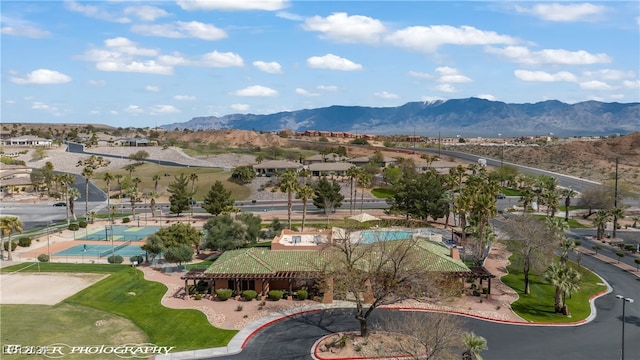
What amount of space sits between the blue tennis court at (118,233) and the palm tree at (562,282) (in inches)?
2292

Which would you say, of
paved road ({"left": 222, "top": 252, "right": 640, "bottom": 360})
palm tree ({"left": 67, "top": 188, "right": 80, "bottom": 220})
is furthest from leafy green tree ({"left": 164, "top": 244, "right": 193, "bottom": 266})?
palm tree ({"left": 67, "top": 188, "right": 80, "bottom": 220})

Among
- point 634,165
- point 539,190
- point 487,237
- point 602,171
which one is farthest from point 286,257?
point 634,165

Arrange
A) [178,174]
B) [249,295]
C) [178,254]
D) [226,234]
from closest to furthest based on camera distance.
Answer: [249,295] < [178,254] < [226,234] < [178,174]

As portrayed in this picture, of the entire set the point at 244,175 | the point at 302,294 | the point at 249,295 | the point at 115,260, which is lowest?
the point at 249,295

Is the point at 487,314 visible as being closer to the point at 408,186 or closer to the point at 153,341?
the point at 153,341

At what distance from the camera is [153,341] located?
39.1m

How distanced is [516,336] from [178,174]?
110898mm

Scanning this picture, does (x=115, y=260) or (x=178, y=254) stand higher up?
(x=178, y=254)

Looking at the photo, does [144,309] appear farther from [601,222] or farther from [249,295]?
[601,222]

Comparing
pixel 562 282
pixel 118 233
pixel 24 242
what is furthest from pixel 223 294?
pixel 118 233

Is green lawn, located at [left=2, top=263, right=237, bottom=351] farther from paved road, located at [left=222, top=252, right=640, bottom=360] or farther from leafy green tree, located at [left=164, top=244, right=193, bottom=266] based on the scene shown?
paved road, located at [left=222, top=252, right=640, bottom=360]

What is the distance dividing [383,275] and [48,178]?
10668cm

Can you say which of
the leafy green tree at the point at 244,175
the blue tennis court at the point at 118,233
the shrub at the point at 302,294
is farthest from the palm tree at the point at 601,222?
the leafy green tree at the point at 244,175

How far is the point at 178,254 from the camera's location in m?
57.3
